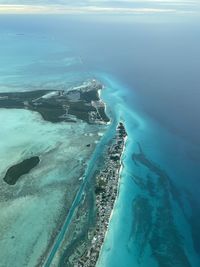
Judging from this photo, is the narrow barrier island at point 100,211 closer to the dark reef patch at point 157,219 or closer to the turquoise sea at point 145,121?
the turquoise sea at point 145,121

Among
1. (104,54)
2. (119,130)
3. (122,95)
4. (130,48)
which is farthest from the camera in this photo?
(130,48)

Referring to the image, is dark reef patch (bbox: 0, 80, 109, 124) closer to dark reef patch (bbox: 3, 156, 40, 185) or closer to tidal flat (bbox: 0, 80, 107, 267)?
tidal flat (bbox: 0, 80, 107, 267)

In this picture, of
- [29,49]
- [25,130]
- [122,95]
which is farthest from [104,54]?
[25,130]

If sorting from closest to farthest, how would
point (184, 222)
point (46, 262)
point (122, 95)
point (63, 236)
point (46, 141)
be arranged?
point (46, 262), point (63, 236), point (184, 222), point (46, 141), point (122, 95)

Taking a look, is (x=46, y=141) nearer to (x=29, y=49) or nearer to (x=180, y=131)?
(x=180, y=131)

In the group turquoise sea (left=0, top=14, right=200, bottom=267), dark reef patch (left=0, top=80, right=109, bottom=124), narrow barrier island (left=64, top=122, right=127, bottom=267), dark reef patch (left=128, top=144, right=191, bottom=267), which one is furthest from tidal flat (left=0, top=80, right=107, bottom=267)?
dark reef patch (left=128, top=144, right=191, bottom=267)
